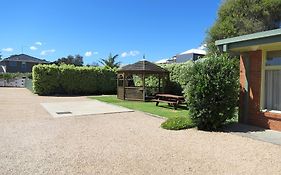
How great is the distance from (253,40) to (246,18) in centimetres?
1583

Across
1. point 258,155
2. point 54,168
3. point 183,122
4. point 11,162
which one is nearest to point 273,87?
point 183,122

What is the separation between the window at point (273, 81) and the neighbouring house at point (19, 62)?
60422 mm

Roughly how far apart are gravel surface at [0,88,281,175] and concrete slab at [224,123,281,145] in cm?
35

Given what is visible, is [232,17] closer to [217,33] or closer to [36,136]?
[217,33]

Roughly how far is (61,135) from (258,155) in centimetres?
532

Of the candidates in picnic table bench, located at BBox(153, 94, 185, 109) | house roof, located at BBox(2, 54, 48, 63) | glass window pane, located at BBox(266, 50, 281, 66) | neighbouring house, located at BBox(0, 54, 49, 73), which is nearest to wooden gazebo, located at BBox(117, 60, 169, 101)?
picnic table bench, located at BBox(153, 94, 185, 109)

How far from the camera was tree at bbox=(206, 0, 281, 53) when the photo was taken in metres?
22.9

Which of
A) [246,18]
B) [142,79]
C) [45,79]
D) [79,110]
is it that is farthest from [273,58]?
[45,79]

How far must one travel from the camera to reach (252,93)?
1020 centimetres

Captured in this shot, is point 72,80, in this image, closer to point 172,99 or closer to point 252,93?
point 172,99

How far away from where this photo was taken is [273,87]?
31.7ft

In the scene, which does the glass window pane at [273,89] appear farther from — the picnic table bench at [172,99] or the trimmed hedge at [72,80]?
the trimmed hedge at [72,80]

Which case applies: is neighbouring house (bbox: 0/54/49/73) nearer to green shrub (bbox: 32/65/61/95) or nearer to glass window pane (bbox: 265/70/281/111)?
green shrub (bbox: 32/65/61/95)

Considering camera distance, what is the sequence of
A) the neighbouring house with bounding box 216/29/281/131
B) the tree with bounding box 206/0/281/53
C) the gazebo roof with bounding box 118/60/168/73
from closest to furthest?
the neighbouring house with bounding box 216/29/281/131 < the gazebo roof with bounding box 118/60/168/73 < the tree with bounding box 206/0/281/53
